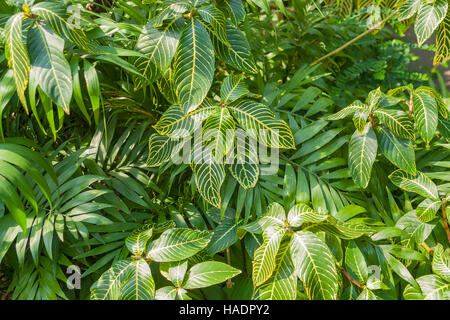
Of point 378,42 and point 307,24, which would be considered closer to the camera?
point 307,24

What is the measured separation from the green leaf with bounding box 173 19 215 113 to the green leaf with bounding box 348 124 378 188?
536mm

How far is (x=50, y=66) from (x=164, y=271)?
0.64m

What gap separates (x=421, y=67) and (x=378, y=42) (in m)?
0.35

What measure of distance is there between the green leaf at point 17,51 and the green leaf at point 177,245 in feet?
1.78

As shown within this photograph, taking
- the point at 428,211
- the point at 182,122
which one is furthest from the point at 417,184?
the point at 182,122

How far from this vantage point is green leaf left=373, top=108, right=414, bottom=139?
116 centimetres

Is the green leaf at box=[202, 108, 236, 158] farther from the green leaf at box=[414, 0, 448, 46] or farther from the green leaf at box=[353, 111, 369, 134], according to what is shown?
the green leaf at box=[414, 0, 448, 46]

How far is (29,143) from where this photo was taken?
1.23m

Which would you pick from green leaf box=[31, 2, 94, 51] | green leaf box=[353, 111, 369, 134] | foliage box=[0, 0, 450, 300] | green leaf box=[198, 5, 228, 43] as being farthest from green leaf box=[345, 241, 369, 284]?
A: green leaf box=[31, 2, 94, 51]

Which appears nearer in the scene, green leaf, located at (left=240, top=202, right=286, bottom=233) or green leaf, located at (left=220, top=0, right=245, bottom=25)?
green leaf, located at (left=240, top=202, right=286, bottom=233)

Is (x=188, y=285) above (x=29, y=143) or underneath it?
underneath
